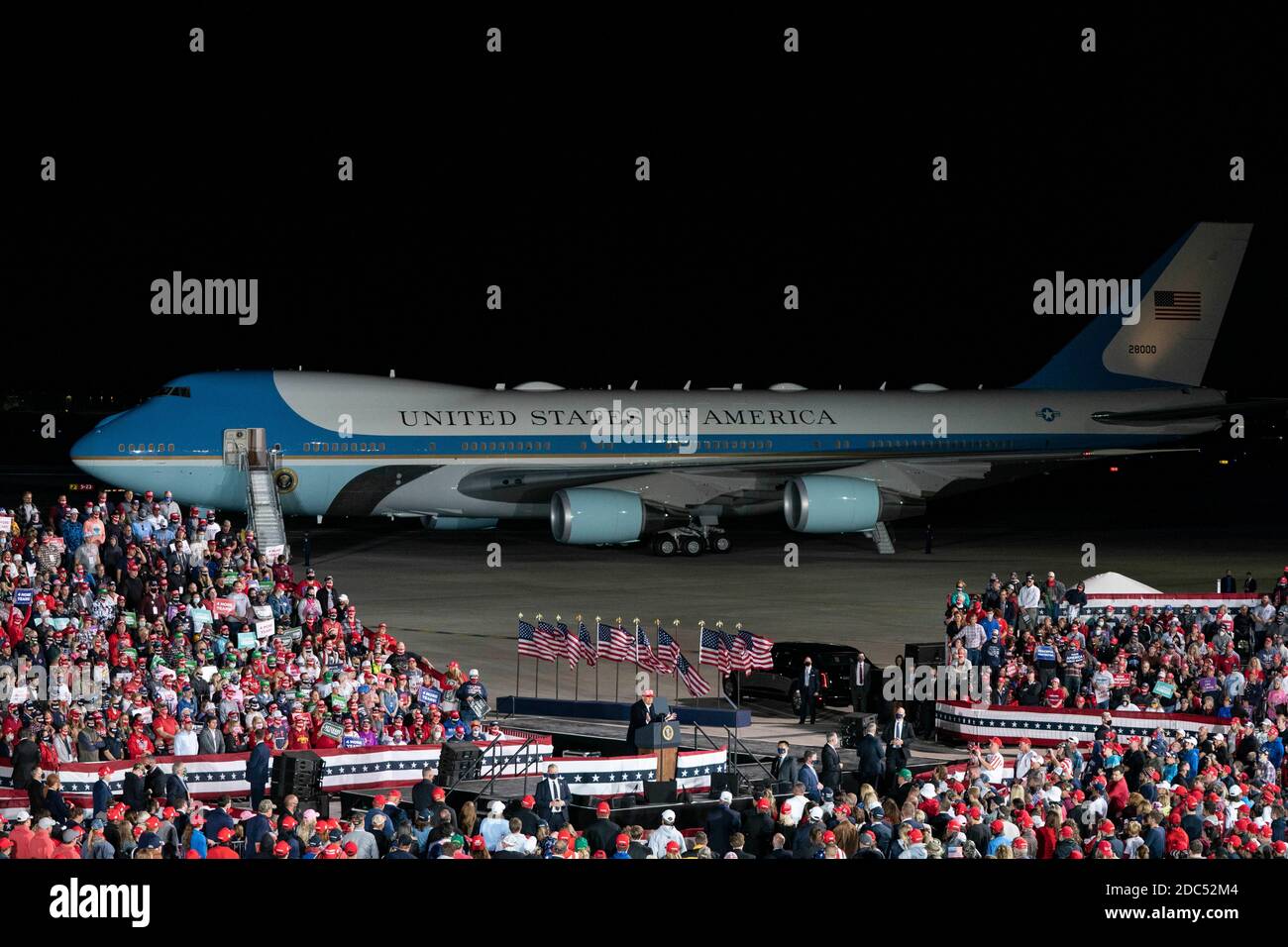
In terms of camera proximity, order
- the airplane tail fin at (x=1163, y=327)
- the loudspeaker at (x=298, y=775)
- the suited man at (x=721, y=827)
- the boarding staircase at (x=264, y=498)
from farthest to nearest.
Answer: the airplane tail fin at (x=1163, y=327)
the boarding staircase at (x=264, y=498)
the loudspeaker at (x=298, y=775)
the suited man at (x=721, y=827)

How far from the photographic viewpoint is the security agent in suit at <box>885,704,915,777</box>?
20.7m

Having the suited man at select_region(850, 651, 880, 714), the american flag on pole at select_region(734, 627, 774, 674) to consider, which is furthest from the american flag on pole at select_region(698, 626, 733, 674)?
the suited man at select_region(850, 651, 880, 714)

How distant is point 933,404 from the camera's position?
46625 mm

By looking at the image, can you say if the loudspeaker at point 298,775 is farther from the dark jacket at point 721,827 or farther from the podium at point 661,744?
the dark jacket at point 721,827

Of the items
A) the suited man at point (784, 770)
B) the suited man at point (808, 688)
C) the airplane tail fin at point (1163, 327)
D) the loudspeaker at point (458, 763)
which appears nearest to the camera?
the suited man at point (784, 770)

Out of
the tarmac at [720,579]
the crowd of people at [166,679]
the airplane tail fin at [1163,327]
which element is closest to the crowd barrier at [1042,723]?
the tarmac at [720,579]

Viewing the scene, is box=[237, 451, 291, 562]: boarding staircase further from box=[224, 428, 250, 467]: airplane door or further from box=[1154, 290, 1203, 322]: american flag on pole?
box=[1154, 290, 1203, 322]: american flag on pole

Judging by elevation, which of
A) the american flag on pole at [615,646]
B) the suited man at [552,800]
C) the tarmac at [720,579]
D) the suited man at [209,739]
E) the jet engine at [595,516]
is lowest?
the suited man at [552,800]

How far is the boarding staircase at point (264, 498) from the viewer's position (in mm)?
36812

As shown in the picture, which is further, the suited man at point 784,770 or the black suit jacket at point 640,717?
the black suit jacket at point 640,717

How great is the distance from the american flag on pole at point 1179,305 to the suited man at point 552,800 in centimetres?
3565

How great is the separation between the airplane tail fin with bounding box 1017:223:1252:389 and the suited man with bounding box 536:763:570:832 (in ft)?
111

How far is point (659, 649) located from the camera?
26.2 m
